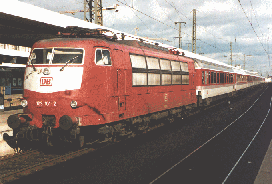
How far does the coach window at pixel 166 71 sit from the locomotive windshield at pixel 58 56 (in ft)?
15.9

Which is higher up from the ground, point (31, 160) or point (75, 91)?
point (75, 91)

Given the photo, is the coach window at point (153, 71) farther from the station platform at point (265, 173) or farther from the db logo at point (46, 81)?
the station platform at point (265, 173)

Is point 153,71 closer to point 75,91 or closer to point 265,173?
point 75,91

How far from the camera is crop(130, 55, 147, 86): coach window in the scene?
10125 mm

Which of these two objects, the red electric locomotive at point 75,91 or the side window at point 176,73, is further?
the side window at point 176,73

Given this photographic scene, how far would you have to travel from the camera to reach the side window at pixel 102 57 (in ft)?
28.2

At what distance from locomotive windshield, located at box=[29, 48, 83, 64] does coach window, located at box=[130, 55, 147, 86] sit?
234cm

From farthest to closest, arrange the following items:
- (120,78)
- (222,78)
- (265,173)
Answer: (222,78) → (120,78) → (265,173)

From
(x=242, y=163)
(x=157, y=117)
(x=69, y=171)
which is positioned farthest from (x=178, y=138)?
(x=69, y=171)

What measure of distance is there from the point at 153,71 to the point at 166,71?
1.43 m

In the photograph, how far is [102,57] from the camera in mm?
8711

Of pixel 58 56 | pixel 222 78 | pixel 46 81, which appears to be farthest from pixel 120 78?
pixel 222 78

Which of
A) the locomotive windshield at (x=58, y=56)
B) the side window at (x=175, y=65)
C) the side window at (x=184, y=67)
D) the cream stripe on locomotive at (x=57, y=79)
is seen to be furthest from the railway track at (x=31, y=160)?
the side window at (x=184, y=67)

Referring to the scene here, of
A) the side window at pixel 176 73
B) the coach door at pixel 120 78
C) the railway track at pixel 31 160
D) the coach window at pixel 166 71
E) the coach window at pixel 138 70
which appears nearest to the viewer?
the railway track at pixel 31 160
